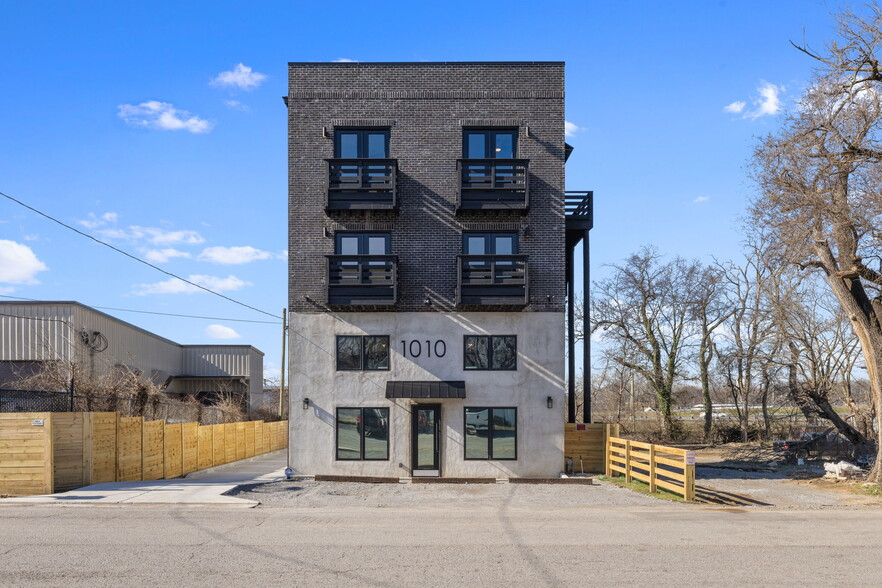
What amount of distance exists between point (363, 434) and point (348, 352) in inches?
103

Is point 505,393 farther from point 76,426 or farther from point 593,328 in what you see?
point 593,328

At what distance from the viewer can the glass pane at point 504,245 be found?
23.9 m

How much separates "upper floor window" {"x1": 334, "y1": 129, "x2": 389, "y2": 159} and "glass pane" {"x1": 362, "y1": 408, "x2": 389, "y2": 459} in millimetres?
8109

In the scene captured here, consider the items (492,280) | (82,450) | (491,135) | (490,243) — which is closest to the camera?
(82,450)

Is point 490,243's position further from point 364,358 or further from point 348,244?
point 364,358

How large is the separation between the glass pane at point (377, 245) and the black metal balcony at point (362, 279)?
62 centimetres

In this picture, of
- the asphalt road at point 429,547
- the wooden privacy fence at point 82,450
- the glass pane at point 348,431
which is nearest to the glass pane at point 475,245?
the glass pane at point 348,431

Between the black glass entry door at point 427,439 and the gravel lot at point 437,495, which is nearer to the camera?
the gravel lot at point 437,495

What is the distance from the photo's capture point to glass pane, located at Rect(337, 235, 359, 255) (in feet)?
77.8

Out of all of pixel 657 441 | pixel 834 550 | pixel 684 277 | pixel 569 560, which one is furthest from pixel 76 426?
pixel 684 277

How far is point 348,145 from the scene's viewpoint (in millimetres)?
23969

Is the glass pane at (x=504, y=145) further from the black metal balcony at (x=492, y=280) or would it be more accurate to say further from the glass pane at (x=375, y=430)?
the glass pane at (x=375, y=430)

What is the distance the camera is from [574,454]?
2453cm

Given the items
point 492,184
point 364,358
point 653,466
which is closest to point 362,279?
point 364,358
